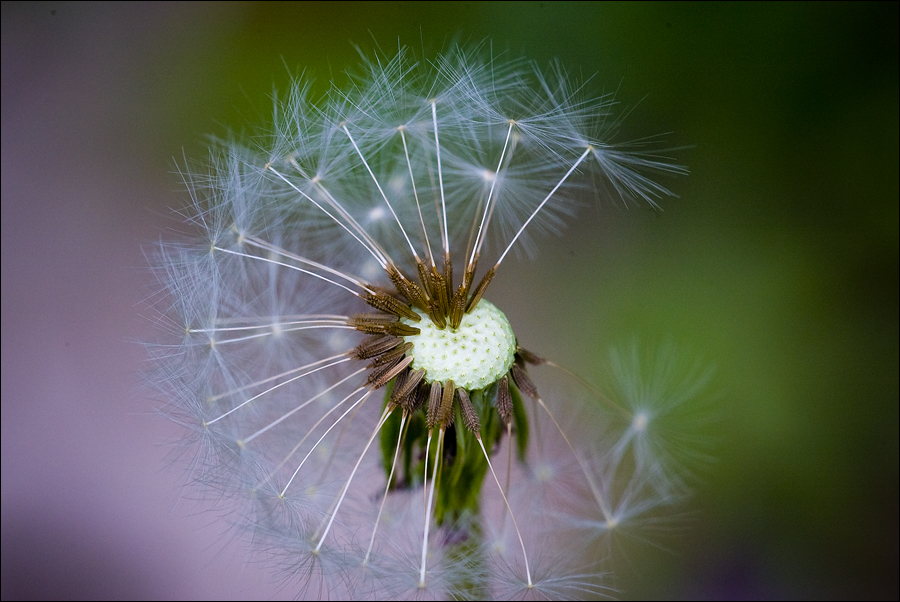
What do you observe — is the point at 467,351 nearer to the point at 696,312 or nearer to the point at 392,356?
the point at 392,356

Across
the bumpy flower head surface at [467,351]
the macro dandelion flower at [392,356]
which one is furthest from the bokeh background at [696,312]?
the bumpy flower head surface at [467,351]

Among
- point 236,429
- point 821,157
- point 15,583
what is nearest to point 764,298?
point 821,157

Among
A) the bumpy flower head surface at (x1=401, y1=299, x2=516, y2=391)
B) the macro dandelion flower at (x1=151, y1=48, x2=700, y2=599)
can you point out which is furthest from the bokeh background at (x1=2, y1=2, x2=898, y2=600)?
the bumpy flower head surface at (x1=401, y1=299, x2=516, y2=391)

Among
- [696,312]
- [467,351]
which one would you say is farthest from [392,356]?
[696,312]

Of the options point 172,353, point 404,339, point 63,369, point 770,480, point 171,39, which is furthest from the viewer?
point 171,39

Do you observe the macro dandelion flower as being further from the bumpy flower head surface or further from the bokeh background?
the bokeh background

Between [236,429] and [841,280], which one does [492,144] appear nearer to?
[236,429]
